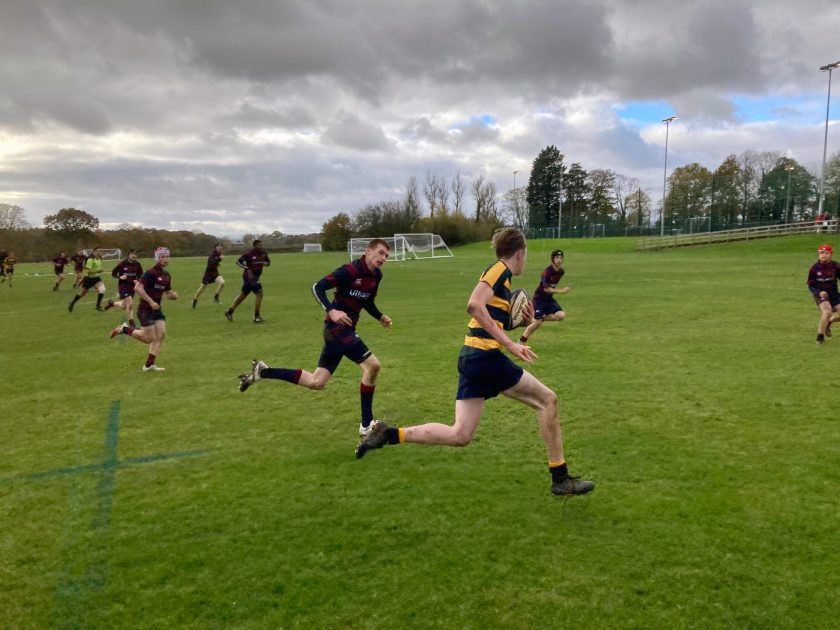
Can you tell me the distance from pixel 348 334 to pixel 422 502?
247 centimetres

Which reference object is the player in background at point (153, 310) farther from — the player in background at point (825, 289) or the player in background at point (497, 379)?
the player in background at point (825, 289)

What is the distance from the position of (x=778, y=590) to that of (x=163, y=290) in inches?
410

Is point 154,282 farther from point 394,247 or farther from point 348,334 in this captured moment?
point 394,247

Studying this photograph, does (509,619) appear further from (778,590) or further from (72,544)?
(72,544)

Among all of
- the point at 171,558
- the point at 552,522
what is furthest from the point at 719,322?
the point at 171,558

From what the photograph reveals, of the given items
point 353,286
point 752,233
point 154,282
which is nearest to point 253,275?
point 154,282

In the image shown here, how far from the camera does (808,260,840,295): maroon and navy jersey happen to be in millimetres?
12047

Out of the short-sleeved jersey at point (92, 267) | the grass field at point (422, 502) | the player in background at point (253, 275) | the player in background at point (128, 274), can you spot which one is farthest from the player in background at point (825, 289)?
the short-sleeved jersey at point (92, 267)

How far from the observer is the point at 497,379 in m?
4.89

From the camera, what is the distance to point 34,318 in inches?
770

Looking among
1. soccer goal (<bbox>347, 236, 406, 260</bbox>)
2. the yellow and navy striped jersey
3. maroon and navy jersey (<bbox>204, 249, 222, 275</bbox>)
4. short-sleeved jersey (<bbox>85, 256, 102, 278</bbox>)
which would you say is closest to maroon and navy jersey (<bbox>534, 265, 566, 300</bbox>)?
the yellow and navy striped jersey

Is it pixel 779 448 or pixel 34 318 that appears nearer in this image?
pixel 779 448

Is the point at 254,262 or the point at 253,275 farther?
the point at 254,262

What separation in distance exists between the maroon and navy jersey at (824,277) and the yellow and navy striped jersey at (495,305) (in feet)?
33.5
